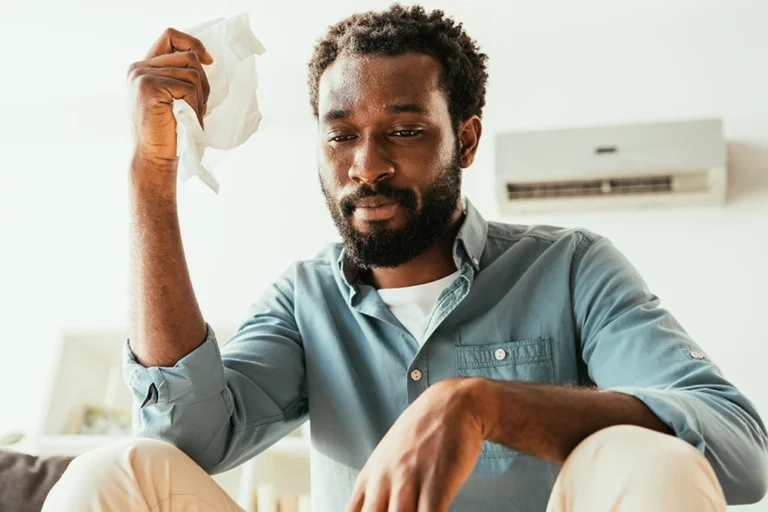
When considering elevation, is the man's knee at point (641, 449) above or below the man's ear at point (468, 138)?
below

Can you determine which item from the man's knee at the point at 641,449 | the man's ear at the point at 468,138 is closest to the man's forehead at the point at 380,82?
the man's ear at the point at 468,138

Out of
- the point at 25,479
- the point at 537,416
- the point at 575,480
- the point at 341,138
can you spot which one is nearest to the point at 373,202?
the point at 341,138

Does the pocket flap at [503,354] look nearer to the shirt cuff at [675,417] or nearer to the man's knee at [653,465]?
the shirt cuff at [675,417]

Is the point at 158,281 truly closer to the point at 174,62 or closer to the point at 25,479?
the point at 174,62

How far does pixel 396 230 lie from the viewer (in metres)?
1.43

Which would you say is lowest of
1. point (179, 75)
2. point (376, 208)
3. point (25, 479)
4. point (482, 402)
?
point (25, 479)

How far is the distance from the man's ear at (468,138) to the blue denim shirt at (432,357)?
0.15m

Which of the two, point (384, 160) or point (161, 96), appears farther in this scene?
point (384, 160)

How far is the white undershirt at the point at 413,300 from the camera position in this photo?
Answer: 1.45 m

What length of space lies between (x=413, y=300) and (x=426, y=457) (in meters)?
0.69

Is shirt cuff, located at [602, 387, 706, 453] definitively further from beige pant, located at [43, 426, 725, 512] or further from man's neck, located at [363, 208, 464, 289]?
man's neck, located at [363, 208, 464, 289]

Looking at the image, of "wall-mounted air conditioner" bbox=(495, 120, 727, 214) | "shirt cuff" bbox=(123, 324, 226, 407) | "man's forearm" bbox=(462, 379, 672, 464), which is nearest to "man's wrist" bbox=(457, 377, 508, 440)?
"man's forearm" bbox=(462, 379, 672, 464)

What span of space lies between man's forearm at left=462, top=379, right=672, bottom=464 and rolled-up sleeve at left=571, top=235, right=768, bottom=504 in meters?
0.10

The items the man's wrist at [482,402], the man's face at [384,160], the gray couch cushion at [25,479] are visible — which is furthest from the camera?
the gray couch cushion at [25,479]
